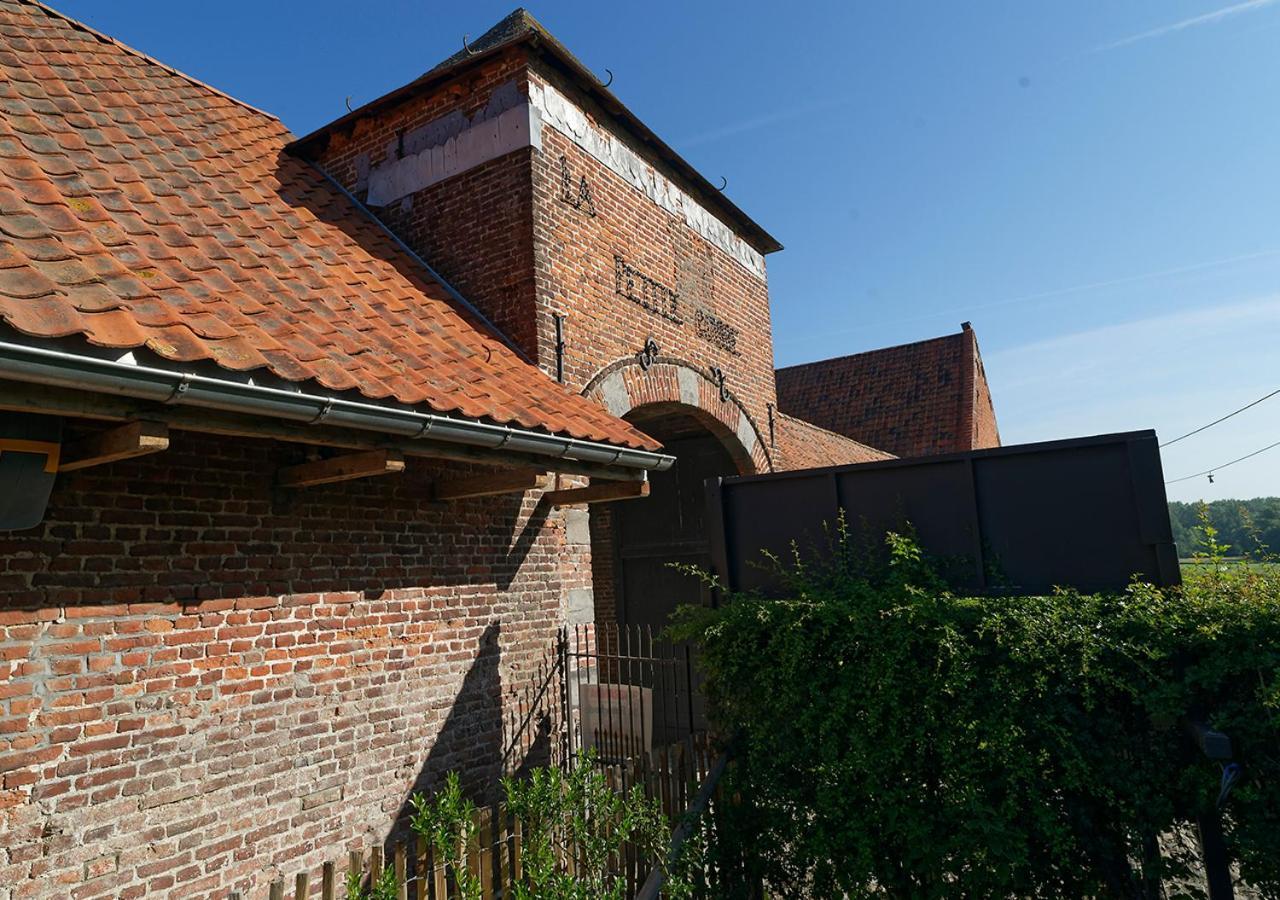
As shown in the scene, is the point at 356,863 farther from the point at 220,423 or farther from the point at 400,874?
the point at 220,423

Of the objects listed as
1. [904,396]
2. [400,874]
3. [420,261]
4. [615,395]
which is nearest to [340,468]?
[400,874]

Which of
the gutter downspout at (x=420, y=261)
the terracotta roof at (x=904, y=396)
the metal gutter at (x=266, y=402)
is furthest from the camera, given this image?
the terracotta roof at (x=904, y=396)

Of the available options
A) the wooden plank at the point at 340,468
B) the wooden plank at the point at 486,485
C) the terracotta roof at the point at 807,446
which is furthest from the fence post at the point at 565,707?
the terracotta roof at the point at 807,446

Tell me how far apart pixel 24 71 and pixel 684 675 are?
22.4 feet

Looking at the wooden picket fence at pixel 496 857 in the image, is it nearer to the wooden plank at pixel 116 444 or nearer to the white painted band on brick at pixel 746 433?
the wooden plank at pixel 116 444

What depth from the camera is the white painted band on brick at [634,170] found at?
7.40 meters

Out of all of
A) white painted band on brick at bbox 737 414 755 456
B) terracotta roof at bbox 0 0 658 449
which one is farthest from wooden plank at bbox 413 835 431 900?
white painted band on brick at bbox 737 414 755 456

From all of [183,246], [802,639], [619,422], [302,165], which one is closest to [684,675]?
[802,639]

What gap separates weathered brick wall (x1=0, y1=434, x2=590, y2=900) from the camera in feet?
11.4

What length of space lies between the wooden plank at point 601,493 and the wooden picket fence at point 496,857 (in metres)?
1.91

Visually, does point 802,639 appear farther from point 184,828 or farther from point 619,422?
point 184,828

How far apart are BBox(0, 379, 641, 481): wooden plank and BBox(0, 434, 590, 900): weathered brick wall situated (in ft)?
2.05

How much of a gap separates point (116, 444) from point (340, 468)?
1.17m

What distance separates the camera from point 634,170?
28.1 ft
